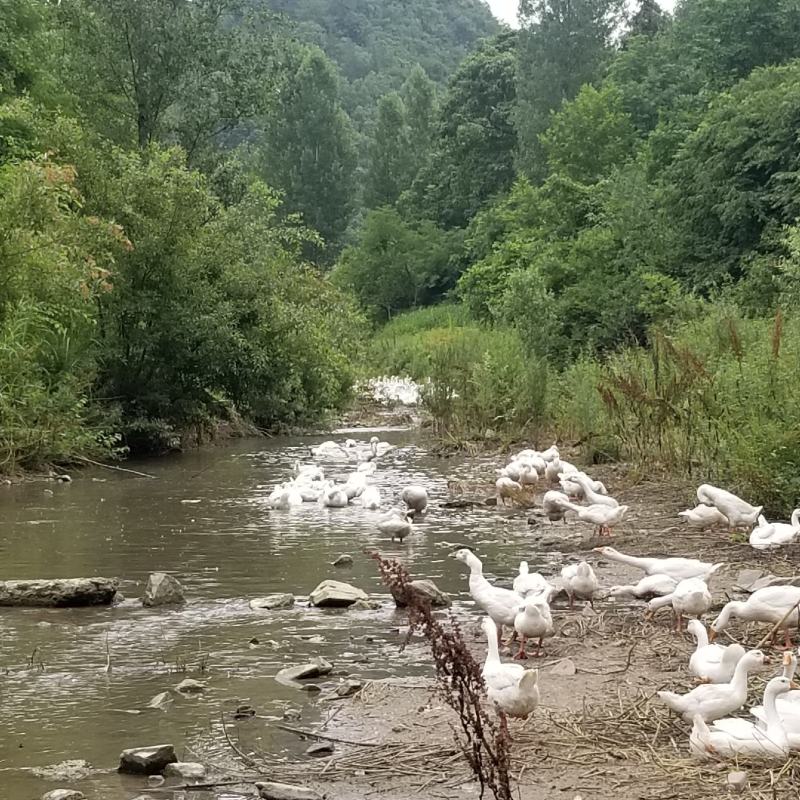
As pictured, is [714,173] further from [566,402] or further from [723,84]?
[723,84]

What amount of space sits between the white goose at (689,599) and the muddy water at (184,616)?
1.67m

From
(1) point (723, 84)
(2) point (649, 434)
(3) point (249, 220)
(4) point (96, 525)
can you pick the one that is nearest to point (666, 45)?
(1) point (723, 84)

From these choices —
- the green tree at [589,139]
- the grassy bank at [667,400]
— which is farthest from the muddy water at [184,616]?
the green tree at [589,139]

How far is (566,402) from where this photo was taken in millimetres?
18484

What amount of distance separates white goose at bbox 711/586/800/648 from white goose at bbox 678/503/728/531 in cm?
374

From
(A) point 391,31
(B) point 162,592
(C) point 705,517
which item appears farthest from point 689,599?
(A) point 391,31

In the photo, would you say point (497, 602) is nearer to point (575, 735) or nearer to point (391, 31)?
point (575, 735)

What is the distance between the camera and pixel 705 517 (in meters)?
10.5

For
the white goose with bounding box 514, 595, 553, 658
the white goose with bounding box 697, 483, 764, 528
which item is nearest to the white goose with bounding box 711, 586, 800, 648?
the white goose with bounding box 514, 595, 553, 658

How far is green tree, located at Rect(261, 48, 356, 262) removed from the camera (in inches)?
2675

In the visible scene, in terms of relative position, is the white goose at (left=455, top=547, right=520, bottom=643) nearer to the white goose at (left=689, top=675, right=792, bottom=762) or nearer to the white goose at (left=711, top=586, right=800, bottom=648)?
the white goose at (left=711, top=586, right=800, bottom=648)

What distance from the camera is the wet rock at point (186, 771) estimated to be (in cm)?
491

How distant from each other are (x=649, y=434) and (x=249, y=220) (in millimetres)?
13618

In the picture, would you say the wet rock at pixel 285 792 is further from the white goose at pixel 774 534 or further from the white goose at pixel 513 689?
the white goose at pixel 774 534
